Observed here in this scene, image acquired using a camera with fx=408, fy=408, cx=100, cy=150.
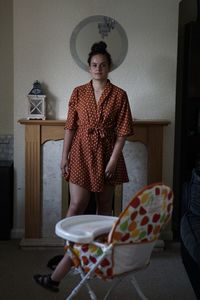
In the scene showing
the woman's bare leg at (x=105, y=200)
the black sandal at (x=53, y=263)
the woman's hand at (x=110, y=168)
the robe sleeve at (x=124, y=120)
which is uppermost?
the robe sleeve at (x=124, y=120)

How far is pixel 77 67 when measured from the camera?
10.9 feet

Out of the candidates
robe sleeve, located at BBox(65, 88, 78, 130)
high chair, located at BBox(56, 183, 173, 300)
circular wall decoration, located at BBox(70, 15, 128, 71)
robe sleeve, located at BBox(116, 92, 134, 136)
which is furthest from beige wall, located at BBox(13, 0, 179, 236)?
high chair, located at BBox(56, 183, 173, 300)

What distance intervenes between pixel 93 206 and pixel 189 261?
1.19 m

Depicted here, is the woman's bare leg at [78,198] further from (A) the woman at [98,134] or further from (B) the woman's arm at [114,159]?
(B) the woman's arm at [114,159]

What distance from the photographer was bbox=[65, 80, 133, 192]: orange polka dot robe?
265 centimetres

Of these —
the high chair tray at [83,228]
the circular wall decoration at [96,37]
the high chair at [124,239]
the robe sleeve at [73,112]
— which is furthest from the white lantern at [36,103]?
the high chair at [124,239]

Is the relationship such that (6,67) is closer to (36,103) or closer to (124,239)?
(36,103)

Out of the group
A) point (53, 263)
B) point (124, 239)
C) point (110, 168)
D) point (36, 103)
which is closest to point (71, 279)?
point (53, 263)

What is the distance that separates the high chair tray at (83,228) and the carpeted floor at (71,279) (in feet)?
2.01

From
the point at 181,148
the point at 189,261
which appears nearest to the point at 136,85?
the point at 181,148

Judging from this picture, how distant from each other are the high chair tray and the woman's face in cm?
96

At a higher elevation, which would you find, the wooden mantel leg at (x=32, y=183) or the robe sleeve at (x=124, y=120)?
the robe sleeve at (x=124, y=120)

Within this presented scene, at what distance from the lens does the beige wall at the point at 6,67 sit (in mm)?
3574

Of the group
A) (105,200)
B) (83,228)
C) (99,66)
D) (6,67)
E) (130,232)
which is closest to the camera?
(130,232)
